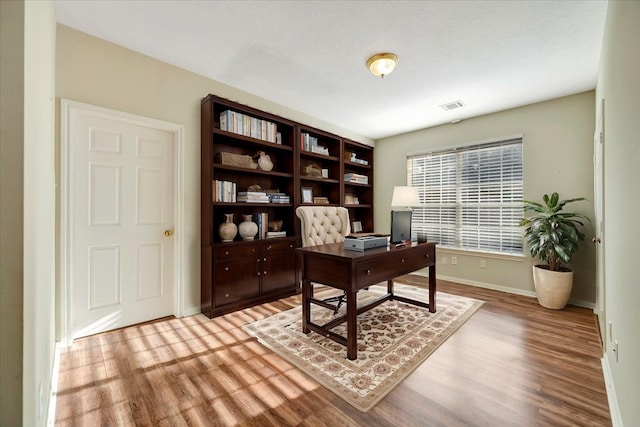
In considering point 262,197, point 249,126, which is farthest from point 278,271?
point 249,126

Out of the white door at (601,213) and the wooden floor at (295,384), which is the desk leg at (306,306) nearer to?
the wooden floor at (295,384)

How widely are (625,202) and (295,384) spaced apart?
2.02 meters

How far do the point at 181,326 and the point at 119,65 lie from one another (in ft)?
8.13

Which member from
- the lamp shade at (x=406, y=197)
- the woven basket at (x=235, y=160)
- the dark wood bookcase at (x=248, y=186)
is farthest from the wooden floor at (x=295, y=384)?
the woven basket at (x=235, y=160)

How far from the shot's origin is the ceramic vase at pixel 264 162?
3.40m

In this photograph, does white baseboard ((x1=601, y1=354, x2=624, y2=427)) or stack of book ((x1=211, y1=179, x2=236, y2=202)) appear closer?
white baseboard ((x1=601, y1=354, x2=624, y2=427))

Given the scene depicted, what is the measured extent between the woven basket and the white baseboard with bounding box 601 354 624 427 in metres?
3.38

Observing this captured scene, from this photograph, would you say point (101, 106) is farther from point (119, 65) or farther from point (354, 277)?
point (354, 277)

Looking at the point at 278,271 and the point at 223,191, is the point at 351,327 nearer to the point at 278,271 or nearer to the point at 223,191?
the point at 278,271

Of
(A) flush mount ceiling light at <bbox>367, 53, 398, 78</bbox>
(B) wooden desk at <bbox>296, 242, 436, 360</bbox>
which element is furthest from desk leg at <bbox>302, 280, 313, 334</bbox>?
(A) flush mount ceiling light at <bbox>367, 53, 398, 78</bbox>

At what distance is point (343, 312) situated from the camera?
2.87 metres

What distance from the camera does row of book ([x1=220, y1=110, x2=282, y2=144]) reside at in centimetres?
306

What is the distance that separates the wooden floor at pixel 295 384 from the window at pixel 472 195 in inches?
62.9

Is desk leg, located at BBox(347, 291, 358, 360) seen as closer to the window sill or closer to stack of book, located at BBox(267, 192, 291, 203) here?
stack of book, located at BBox(267, 192, 291, 203)
